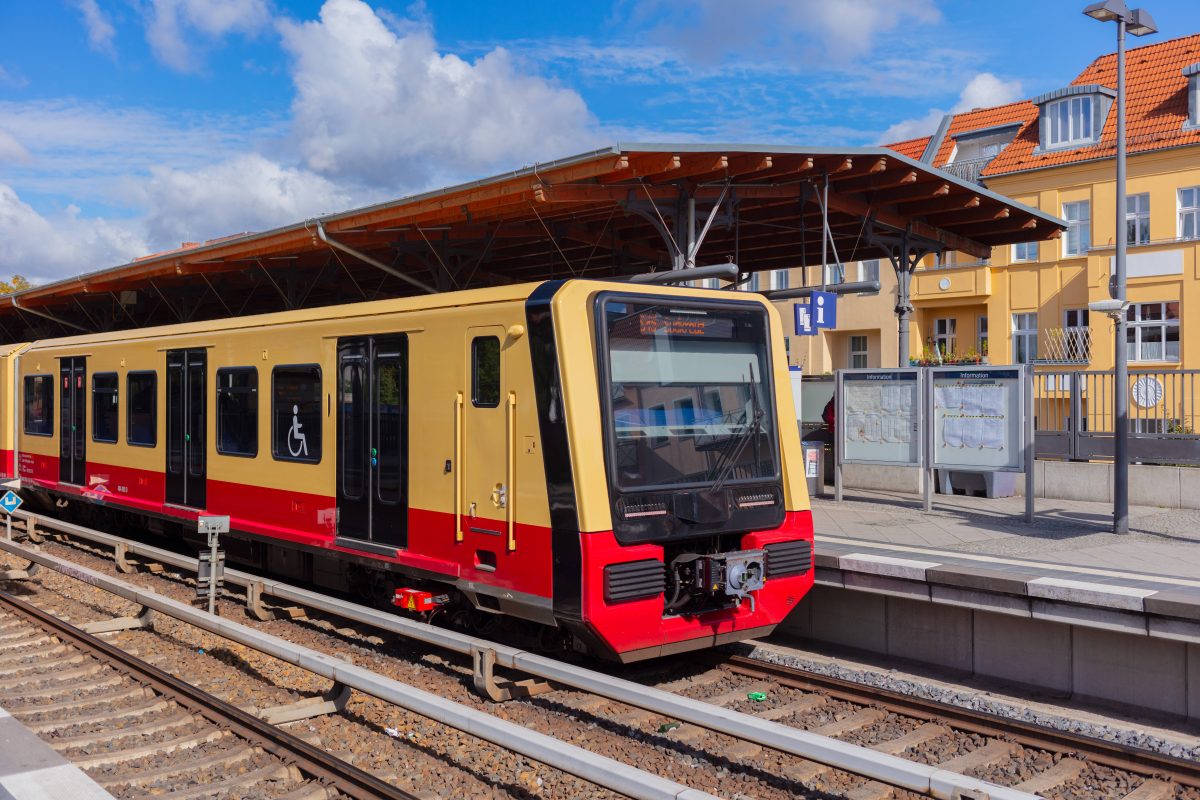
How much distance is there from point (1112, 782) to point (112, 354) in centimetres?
1261

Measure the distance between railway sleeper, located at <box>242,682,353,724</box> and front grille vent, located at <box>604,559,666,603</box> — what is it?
1844mm

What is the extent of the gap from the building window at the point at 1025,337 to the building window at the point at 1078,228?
214 cm

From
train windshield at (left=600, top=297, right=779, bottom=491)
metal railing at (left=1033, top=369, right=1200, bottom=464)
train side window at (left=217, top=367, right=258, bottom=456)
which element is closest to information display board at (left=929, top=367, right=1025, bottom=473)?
metal railing at (left=1033, top=369, right=1200, bottom=464)

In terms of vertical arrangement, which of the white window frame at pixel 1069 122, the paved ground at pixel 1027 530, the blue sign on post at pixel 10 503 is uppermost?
the white window frame at pixel 1069 122

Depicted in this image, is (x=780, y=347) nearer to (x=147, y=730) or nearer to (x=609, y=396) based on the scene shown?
(x=609, y=396)

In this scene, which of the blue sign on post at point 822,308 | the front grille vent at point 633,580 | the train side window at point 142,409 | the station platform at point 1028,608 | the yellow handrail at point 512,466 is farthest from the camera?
the blue sign on post at point 822,308

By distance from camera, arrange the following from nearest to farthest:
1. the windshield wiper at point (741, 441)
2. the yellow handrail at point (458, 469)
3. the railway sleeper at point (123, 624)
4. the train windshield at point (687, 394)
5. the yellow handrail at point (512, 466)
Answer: the train windshield at point (687, 394), the yellow handrail at point (512, 466), the windshield wiper at point (741, 441), the yellow handrail at point (458, 469), the railway sleeper at point (123, 624)

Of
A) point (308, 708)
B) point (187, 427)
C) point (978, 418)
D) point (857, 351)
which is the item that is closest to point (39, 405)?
point (187, 427)

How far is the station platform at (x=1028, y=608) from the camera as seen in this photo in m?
7.17

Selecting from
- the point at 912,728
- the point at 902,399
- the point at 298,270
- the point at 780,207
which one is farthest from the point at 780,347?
the point at 298,270

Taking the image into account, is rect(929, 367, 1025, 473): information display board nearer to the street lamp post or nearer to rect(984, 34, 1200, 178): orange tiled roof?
the street lamp post

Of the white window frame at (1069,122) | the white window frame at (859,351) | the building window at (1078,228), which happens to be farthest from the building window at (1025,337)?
the white window frame at (859,351)

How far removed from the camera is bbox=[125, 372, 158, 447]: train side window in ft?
41.9

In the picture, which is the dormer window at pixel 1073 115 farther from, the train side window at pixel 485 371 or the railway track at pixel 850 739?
the train side window at pixel 485 371
